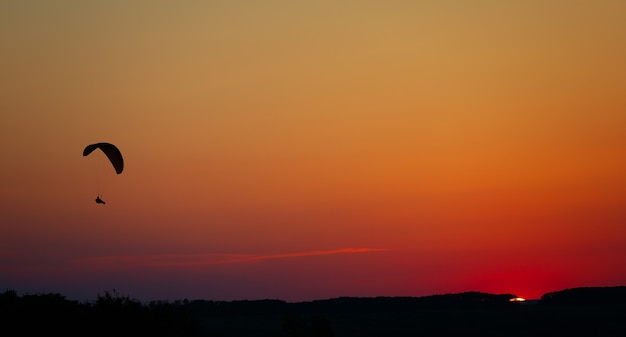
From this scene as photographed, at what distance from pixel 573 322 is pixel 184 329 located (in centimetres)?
9412

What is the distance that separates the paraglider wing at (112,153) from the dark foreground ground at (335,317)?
9703mm

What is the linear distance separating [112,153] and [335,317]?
367 feet

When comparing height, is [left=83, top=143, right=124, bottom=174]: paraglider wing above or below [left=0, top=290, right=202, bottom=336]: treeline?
above

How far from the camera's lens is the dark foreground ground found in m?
64.1

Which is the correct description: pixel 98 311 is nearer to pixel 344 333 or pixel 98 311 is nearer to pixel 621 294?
pixel 344 333

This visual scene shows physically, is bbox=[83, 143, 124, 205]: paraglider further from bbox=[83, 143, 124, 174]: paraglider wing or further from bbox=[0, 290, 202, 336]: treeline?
bbox=[0, 290, 202, 336]: treeline

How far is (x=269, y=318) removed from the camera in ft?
558

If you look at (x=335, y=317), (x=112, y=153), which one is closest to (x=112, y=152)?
(x=112, y=153)

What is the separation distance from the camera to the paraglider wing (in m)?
60.6

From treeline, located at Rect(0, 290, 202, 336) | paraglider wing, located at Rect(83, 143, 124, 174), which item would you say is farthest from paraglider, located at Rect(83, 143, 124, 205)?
treeline, located at Rect(0, 290, 202, 336)

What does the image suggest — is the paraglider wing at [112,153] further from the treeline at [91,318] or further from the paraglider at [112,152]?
the treeline at [91,318]

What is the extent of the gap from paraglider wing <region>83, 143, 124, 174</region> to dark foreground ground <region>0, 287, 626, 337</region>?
9.70 metres

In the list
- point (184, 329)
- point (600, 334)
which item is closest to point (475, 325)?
point (600, 334)

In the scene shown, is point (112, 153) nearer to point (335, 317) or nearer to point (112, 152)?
point (112, 152)
